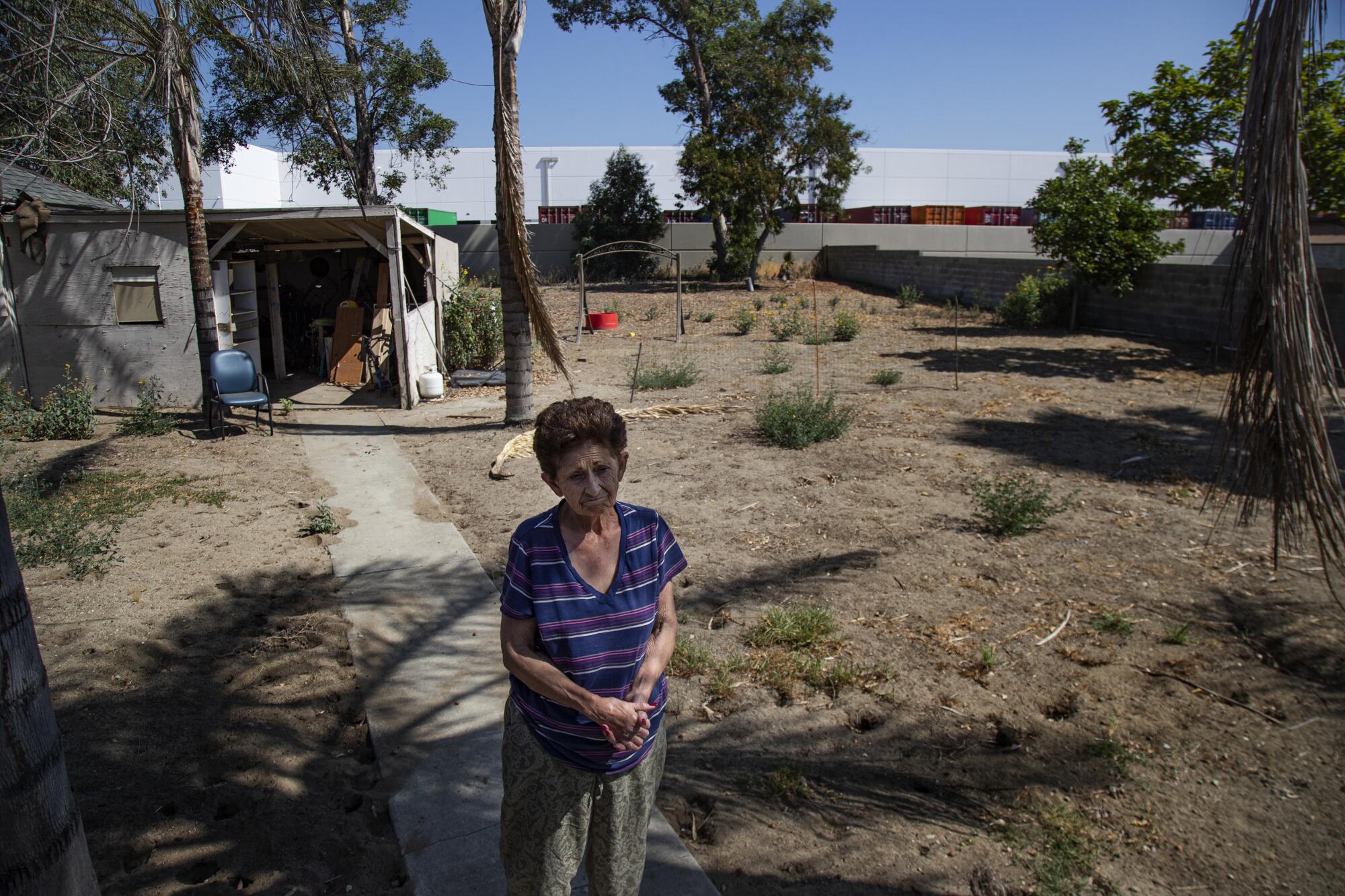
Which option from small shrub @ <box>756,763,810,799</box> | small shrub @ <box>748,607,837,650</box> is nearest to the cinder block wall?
small shrub @ <box>748,607,837,650</box>

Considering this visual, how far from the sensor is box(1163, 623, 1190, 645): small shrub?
435 cm

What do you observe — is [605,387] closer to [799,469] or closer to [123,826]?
[799,469]

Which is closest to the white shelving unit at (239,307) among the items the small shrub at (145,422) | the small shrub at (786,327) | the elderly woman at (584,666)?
the small shrub at (145,422)

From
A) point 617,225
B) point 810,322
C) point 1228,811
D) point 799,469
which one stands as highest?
point 617,225

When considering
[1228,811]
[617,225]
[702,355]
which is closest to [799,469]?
[1228,811]

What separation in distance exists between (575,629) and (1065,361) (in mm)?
13842

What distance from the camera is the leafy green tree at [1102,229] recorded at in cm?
1587

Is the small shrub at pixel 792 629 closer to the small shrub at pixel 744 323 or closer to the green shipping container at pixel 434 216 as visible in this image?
the small shrub at pixel 744 323

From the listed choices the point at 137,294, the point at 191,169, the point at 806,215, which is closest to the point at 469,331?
the point at 137,294

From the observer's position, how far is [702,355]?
51.3 ft

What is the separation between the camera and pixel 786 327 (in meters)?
18.3

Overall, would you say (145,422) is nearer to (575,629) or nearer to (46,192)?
(46,192)

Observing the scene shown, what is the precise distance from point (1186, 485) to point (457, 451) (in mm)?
6742

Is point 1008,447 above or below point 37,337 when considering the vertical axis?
below
